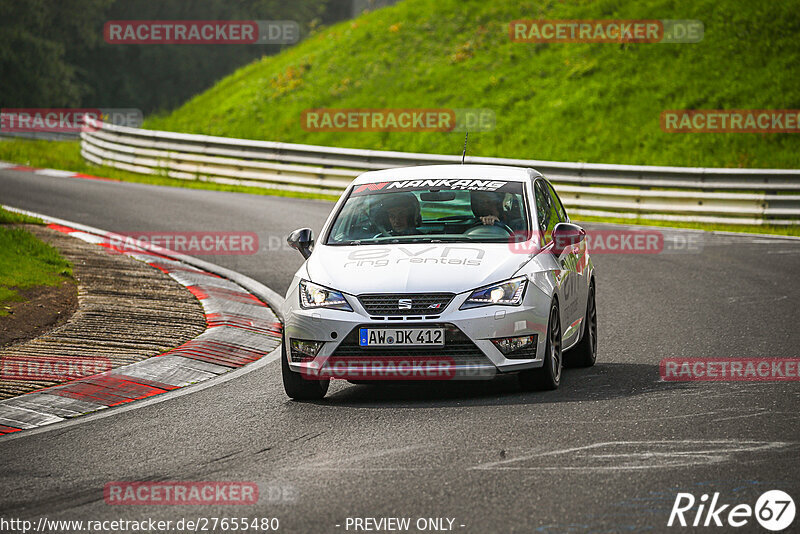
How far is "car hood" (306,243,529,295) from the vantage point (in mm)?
8016

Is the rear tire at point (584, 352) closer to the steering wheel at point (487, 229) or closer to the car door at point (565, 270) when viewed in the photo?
the car door at point (565, 270)

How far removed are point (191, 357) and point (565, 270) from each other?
3.33 m

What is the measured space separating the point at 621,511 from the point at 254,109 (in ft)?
101

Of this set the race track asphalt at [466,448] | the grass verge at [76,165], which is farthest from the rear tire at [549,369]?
the grass verge at [76,165]

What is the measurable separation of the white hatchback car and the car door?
0.06ft

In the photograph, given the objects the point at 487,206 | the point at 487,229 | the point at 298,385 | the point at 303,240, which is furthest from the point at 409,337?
the point at 487,206

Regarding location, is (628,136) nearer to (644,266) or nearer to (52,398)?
(644,266)

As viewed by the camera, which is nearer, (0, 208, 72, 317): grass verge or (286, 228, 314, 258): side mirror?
(286, 228, 314, 258): side mirror

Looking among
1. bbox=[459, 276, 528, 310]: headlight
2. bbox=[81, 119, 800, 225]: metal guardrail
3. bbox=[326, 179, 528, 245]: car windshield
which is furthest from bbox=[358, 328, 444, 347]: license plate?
bbox=[81, 119, 800, 225]: metal guardrail

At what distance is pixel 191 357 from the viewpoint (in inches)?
390

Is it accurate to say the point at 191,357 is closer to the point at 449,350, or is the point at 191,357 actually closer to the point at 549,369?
the point at 449,350

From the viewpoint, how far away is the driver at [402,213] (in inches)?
355

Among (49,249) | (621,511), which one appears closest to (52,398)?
(621,511)

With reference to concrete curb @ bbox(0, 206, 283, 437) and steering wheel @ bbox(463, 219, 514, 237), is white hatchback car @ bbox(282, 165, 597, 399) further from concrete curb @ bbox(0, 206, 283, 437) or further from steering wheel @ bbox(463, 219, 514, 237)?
concrete curb @ bbox(0, 206, 283, 437)
